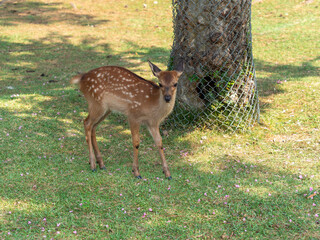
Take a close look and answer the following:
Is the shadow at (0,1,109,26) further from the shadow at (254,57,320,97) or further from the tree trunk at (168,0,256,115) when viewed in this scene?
the tree trunk at (168,0,256,115)

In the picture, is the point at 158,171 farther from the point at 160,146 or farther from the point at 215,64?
the point at 215,64

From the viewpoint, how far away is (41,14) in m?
19.0

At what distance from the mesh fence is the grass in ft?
1.35

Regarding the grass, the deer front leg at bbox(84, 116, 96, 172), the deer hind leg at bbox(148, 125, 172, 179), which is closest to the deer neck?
the deer hind leg at bbox(148, 125, 172, 179)

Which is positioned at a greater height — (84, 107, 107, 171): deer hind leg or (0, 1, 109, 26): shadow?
(84, 107, 107, 171): deer hind leg

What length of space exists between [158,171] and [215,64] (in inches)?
99.6

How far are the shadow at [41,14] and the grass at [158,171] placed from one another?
6288mm

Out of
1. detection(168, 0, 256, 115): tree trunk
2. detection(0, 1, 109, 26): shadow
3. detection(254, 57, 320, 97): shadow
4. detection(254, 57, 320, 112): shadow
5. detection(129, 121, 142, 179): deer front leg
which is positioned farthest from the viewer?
detection(0, 1, 109, 26): shadow

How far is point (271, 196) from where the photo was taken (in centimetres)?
525

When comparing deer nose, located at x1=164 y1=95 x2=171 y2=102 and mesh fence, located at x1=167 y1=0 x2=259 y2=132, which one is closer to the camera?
deer nose, located at x1=164 y1=95 x2=171 y2=102

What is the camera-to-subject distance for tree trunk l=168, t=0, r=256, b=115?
23.4 feet

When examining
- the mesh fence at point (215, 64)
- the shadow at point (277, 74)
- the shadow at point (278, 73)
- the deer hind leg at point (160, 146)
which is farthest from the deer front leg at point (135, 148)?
the shadow at point (278, 73)

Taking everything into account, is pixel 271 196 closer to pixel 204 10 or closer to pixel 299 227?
pixel 299 227

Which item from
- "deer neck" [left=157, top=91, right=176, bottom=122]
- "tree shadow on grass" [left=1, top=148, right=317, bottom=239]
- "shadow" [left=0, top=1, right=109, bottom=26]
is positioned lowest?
"shadow" [left=0, top=1, right=109, bottom=26]
